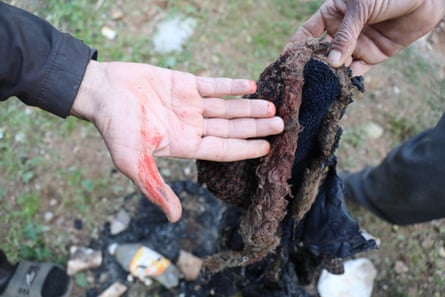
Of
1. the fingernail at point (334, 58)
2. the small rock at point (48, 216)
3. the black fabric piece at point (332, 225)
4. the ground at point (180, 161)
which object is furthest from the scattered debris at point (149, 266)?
the fingernail at point (334, 58)

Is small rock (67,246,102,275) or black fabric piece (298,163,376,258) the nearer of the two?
black fabric piece (298,163,376,258)

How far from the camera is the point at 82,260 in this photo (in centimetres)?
237

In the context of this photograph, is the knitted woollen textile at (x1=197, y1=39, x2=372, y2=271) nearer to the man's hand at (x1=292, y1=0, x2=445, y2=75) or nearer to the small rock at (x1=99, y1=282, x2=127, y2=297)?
the man's hand at (x1=292, y1=0, x2=445, y2=75)

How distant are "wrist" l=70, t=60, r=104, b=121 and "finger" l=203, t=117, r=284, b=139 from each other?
0.45 meters

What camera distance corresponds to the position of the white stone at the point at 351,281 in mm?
2299

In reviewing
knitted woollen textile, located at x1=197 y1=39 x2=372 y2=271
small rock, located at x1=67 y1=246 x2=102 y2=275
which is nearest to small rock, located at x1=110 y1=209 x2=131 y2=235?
small rock, located at x1=67 y1=246 x2=102 y2=275

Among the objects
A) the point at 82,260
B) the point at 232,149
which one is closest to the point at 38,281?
the point at 82,260

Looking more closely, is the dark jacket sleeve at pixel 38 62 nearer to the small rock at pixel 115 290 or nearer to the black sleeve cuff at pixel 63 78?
the black sleeve cuff at pixel 63 78

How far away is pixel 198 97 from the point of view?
167 cm

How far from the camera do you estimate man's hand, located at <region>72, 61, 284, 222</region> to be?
1394 mm

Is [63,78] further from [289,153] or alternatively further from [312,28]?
[312,28]

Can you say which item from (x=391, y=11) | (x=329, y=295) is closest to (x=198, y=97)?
(x=391, y=11)

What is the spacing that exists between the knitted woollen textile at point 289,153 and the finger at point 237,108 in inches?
1.4

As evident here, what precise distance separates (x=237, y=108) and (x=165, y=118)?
309 millimetres
